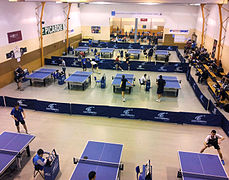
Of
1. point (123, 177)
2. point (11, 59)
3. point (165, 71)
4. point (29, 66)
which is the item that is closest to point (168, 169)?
point (123, 177)

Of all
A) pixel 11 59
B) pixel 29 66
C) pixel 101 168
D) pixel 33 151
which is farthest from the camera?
pixel 29 66

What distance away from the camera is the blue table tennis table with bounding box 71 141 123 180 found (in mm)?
6270

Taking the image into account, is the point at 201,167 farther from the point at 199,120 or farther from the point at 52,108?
the point at 52,108

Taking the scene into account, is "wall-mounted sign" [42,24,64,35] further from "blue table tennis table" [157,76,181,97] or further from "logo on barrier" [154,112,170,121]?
"logo on barrier" [154,112,170,121]

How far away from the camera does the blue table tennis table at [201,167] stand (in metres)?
6.23

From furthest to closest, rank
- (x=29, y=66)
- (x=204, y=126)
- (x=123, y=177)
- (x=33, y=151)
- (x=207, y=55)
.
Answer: (x=207, y=55) < (x=29, y=66) < (x=204, y=126) < (x=33, y=151) < (x=123, y=177)

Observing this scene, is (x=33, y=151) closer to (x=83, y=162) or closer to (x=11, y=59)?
(x=83, y=162)

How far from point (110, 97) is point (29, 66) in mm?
9694

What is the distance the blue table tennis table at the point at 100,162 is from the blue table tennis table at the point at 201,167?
83.6 inches

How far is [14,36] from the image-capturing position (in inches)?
658

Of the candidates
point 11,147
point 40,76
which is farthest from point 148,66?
point 11,147

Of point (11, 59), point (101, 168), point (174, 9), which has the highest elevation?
point (174, 9)

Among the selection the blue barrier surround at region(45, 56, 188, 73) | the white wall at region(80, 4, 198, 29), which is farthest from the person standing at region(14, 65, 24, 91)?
the white wall at region(80, 4, 198, 29)

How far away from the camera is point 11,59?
16516mm
